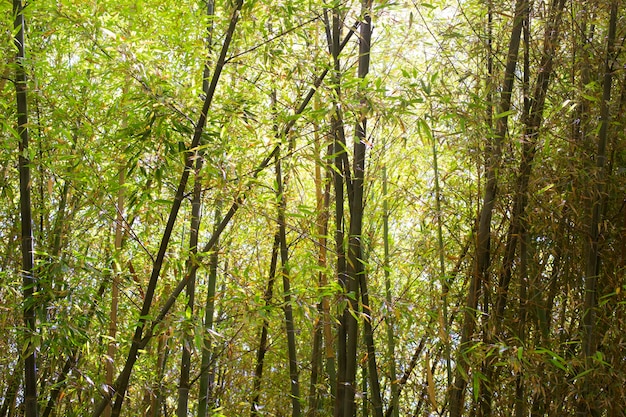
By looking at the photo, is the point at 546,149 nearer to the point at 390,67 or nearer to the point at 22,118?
the point at 390,67

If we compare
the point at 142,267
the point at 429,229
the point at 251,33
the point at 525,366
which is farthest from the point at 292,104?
the point at 142,267

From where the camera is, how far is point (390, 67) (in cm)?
381

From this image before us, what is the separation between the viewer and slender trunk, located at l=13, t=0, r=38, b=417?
8.30 ft

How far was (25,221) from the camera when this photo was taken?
258 centimetres

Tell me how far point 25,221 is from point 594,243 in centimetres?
229

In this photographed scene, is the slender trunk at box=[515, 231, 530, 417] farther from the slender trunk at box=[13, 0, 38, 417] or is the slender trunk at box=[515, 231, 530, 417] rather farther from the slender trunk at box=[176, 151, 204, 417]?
the slender trunk at box=[13, 0, 38, 417]

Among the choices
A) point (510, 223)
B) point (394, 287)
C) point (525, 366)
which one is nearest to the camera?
point (525, 366)

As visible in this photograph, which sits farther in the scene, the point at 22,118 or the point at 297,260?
the point at 297,260

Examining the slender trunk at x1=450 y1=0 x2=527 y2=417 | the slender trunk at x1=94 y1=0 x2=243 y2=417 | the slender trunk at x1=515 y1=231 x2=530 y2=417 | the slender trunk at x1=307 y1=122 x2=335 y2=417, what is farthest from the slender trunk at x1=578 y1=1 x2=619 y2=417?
the slender trunk at x1=94 y1=0 x2=243 y2=417

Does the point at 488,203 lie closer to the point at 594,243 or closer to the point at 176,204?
the point at 594,243

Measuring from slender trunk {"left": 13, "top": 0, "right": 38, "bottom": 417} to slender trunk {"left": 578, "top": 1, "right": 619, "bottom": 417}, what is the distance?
2.17 meters

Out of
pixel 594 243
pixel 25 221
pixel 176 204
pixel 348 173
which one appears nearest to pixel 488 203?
pixel 594 243

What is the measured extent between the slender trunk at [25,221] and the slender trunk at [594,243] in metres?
2.17

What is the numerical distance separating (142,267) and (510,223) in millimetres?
2559
